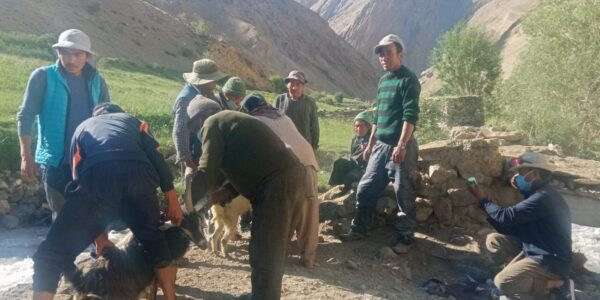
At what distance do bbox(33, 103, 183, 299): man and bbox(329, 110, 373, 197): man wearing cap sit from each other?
3.42m

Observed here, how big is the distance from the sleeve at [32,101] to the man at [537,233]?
384cm

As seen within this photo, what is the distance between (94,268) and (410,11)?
4327 inches

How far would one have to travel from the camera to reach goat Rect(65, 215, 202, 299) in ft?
11.3

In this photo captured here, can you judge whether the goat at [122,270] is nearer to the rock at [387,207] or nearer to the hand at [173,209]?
the hand at [173,209]

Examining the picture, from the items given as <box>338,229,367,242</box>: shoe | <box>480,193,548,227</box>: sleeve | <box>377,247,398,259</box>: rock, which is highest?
<box>480,193,548,227</box>: sleeve

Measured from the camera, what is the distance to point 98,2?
40094 mm

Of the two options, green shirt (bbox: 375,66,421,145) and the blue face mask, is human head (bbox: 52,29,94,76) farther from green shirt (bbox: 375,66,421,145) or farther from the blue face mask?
the blue face mask

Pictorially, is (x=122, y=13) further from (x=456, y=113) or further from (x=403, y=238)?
(x=403, y=238)

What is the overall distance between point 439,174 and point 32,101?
4.25 metres

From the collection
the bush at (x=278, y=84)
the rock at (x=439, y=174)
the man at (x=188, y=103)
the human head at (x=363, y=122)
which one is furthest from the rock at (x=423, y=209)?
the bush at (x=278, y=84)

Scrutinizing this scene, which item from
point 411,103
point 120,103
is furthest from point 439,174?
point 120,103

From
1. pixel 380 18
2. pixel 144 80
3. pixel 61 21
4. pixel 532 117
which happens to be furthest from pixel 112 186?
pixel 380 18

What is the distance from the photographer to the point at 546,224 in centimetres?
423

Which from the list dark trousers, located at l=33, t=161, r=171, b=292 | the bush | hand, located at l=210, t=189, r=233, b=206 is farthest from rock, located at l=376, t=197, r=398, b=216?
the bush
